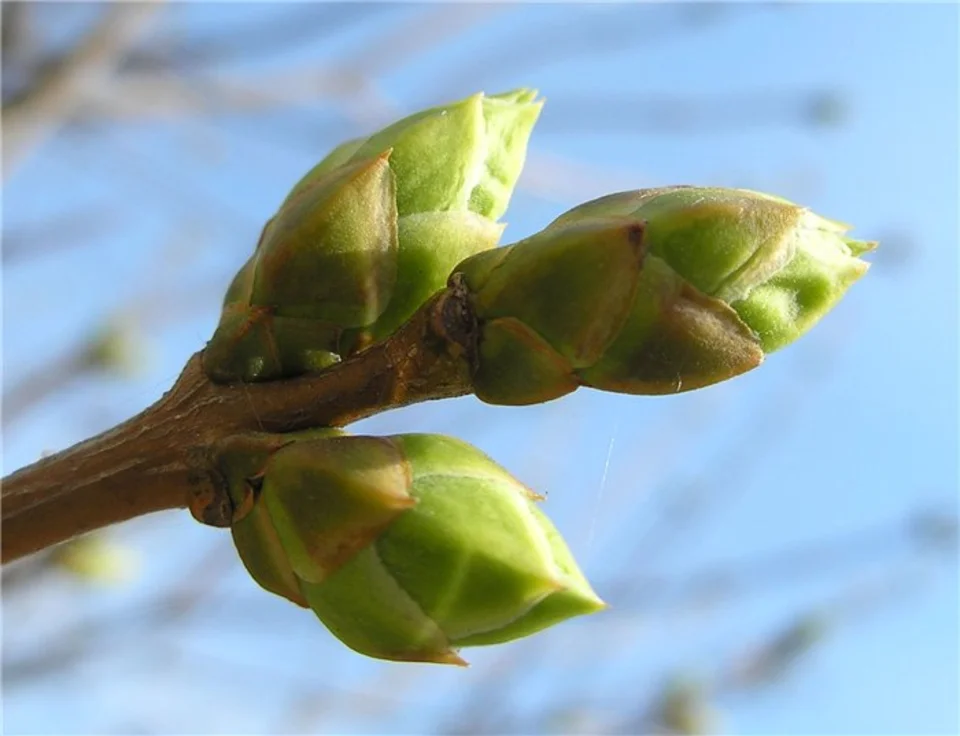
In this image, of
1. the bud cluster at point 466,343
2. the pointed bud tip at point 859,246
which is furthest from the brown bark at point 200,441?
the pointed bud tip at point 859,246

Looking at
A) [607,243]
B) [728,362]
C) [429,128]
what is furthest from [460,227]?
[728,362]

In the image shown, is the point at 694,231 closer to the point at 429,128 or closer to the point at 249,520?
the point at 429,128

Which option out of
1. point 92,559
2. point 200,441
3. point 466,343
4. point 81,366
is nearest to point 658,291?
point 466,343

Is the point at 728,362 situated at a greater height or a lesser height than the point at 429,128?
lesser

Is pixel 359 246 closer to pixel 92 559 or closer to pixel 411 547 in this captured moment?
pixel 411 547

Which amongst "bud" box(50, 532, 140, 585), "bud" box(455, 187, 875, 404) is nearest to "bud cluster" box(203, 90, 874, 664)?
"bud" box(455, 187, 875, 404)

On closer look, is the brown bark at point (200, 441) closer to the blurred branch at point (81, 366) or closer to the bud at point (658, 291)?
the bud at point (658, 291)
